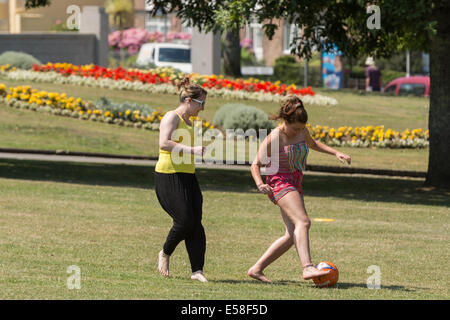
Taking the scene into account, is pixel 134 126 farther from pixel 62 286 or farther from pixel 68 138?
pixel 62 286

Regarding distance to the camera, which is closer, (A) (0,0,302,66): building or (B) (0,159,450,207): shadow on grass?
(B) (0,159,450,207): shadow on grass

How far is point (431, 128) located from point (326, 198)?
2.93m

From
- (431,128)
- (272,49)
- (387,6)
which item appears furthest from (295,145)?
(272,49)

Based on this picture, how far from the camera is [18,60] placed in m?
34.2

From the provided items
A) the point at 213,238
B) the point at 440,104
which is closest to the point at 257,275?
the point at 213,238

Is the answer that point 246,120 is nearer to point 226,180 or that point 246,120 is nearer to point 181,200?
point 226,180

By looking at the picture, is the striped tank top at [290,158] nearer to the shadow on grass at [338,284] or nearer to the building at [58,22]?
the shadow on grass at [338,284]

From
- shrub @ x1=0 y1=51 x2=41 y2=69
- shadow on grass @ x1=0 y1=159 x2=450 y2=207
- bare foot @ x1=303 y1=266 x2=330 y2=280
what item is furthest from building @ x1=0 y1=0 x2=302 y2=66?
bare foot @ x1=303 y1=266 x2=330 y2=280

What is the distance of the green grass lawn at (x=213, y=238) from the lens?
27.8ft

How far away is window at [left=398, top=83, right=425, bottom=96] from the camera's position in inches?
1801

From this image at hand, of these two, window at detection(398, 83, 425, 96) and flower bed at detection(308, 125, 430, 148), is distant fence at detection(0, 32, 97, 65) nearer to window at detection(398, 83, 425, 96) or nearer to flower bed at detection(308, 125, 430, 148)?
flower bed at detection(308, 125, 430, 148)

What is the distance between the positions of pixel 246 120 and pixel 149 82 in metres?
6.43

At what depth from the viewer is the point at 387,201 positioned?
1692cm

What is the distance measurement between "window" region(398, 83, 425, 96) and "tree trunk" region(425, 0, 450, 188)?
87.1 ft
